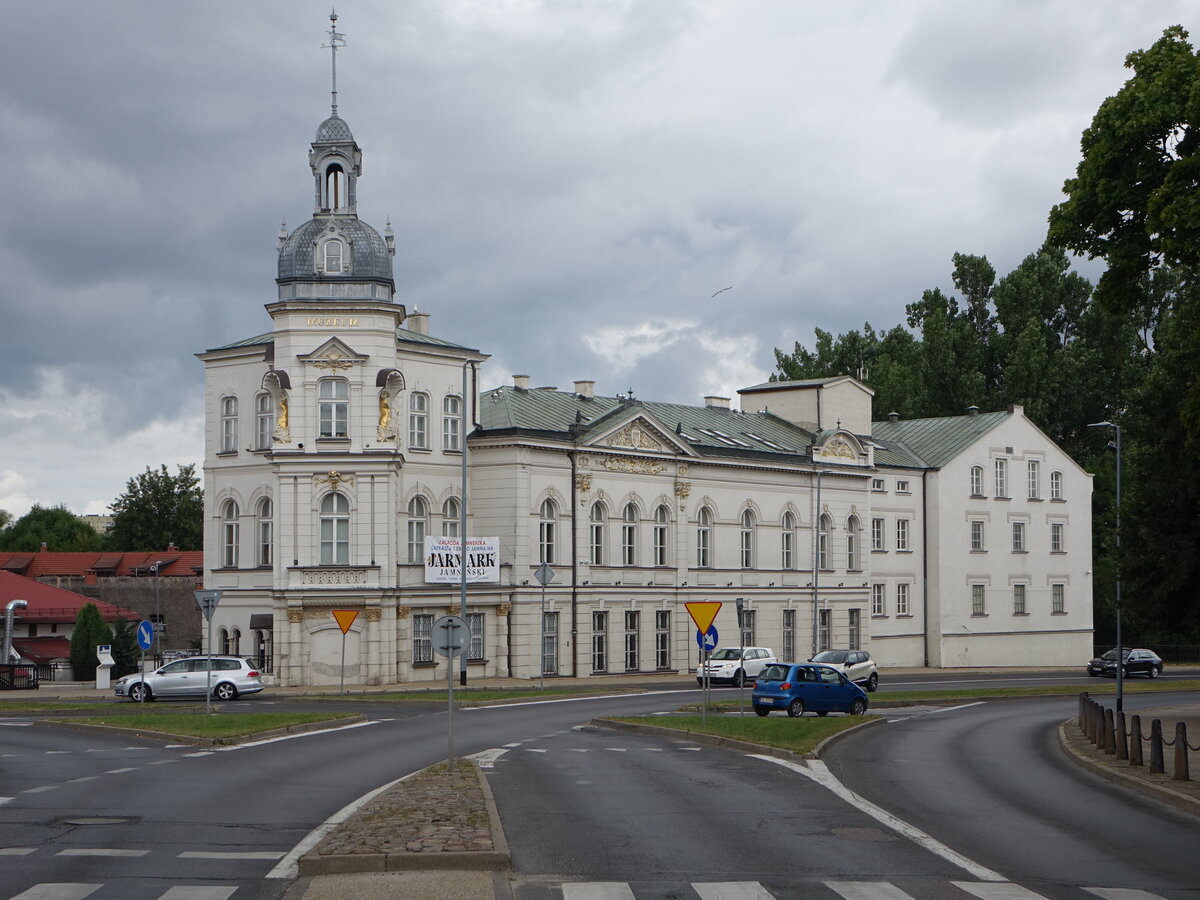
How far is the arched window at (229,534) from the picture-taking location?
56375 millimetres

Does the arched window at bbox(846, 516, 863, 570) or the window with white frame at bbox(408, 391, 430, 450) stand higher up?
the window with white frame at bbox(408, 391, 430, 450)

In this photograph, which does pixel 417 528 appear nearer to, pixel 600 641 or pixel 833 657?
pixel 600 641

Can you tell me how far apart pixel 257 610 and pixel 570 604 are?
37.6 feet

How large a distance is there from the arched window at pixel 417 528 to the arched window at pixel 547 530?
4.30m

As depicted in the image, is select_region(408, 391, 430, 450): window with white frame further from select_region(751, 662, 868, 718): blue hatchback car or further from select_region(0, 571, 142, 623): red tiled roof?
select_region(0, 571, 142, 623): red tiled roof

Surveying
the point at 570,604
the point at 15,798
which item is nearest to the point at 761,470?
the point at 570,604

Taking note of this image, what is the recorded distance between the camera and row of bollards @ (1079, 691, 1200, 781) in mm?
23547

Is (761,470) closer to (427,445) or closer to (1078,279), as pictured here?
(427,445)

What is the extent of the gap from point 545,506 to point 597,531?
2.94 metres

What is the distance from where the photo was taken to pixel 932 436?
77562mm

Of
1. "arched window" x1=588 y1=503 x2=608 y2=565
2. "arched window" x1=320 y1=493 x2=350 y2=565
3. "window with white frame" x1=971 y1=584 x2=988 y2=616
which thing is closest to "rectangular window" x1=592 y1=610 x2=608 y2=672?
"arched window" x1=588 y1=503 x2=608 y2=565

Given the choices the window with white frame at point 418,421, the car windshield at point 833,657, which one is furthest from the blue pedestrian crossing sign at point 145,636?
the car windshield at point 833,657

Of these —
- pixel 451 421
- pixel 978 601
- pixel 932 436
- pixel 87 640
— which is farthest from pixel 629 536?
pixel 978 601

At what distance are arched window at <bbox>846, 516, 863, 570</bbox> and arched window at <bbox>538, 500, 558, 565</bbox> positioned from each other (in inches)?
706
